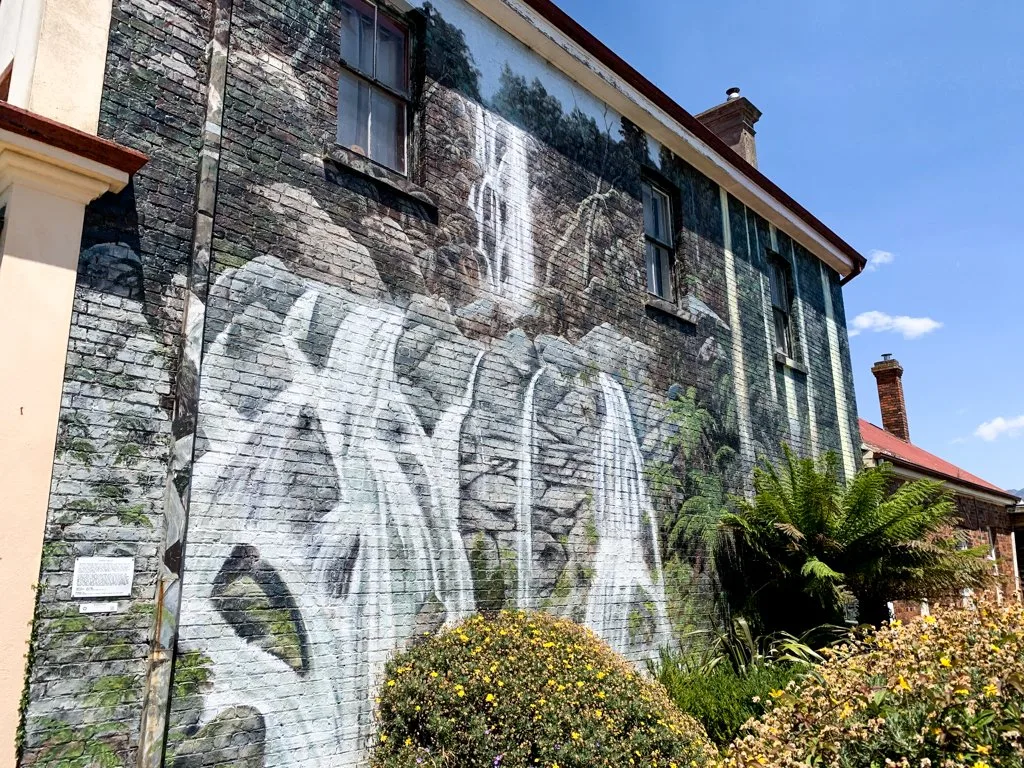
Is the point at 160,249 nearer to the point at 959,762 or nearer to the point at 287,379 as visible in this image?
the point at 287,379

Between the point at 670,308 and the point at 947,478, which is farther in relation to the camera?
the point at 947,478

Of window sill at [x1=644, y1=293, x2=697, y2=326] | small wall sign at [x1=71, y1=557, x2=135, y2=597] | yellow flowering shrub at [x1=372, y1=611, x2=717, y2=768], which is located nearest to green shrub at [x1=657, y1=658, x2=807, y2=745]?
yellow flowering shrub at [x1=372, y1=611, x2=717, y2=768]

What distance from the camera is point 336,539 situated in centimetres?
575

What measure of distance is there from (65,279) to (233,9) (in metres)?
2.47

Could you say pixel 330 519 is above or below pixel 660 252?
below

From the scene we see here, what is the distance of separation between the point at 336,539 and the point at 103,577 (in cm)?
159

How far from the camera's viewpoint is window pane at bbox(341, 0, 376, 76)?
6.80 m

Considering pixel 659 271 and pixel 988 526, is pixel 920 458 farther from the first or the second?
pixel 659 271

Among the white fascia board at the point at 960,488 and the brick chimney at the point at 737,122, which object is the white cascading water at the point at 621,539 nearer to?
the white fascia board at the point at 960,488

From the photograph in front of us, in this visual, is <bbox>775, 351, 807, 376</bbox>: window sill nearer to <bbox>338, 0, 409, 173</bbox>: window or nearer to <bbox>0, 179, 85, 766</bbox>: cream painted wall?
<bbox>338, 0, 409, 173</bbox>: window

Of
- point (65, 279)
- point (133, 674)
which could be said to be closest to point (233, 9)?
point (65, 279)

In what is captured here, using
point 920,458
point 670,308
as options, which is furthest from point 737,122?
point 920,458

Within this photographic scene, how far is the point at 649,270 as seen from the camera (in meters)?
9.99

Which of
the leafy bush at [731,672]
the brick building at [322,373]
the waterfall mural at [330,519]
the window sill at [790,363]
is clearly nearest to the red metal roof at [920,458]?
the window sill at [790,363]
